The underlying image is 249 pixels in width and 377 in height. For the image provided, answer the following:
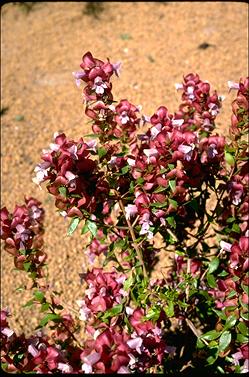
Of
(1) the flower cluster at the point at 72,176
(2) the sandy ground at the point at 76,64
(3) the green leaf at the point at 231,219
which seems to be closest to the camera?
(1) the flower cluster at the point at 72,176

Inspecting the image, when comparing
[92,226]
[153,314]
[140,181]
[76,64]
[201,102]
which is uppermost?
[76,64]

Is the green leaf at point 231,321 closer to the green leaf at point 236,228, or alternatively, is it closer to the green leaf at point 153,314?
the green leaf at point 153,314

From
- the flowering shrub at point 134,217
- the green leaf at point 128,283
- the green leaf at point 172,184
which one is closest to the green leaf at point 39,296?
the flowering shrub at point 134,217

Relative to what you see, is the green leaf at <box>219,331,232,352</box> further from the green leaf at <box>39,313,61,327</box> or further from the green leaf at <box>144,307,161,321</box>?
the green leaf at <box>39,313,61,327</box>

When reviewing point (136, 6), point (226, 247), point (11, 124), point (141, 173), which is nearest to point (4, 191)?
point (11, 124)

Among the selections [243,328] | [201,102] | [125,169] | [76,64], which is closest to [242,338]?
[243,328]

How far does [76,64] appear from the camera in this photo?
213 inches

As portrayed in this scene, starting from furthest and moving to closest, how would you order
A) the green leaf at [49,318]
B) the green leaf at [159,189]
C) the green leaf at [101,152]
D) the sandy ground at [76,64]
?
1. the sandy ground at [76,64]
2. the green leaf at [49,318]
3. the green leaf at [101,152]
4. the green leaf at [159,189]

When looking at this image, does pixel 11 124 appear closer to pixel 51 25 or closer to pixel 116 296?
pixel 51 25

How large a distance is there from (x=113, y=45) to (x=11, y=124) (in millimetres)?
1532

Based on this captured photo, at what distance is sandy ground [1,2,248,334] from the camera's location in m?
4.02

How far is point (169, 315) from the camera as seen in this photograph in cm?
166

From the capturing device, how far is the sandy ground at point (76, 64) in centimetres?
402

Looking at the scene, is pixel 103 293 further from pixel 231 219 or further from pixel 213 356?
pixel 231 219
